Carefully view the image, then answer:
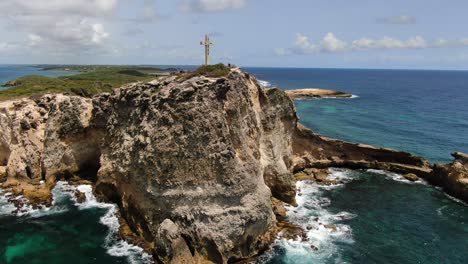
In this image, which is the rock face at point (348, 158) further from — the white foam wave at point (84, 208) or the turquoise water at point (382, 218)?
the white foam wave at point (84, 208)

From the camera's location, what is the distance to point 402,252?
3669cm

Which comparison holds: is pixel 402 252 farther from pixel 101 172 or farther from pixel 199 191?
pixel 101 172

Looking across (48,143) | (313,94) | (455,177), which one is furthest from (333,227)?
(313,94)

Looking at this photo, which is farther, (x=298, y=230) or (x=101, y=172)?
(x=101, y=172)

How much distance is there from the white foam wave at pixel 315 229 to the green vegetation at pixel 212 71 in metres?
18.7

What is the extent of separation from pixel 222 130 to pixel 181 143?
13.7 ft

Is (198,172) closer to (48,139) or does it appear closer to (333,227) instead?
(333,227)

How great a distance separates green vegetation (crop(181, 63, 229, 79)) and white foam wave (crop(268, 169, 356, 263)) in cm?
1869

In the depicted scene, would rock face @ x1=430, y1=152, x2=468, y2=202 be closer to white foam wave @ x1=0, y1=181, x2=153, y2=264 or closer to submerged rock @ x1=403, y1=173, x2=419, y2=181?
submerged rock @ x1=403, y1=173, x2=419, y2=181

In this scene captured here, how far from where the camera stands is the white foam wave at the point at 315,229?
35.7 m

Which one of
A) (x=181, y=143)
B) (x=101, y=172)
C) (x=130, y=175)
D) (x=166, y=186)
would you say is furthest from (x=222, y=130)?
(x=101, y=172)

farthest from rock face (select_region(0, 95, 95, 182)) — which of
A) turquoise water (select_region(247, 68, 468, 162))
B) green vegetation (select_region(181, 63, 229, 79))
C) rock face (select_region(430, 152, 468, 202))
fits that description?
turquoise water (select_region(247, 68, 468, 162))

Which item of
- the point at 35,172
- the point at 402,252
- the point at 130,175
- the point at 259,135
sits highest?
the point at 259,135

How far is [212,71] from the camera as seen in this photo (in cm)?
3903
